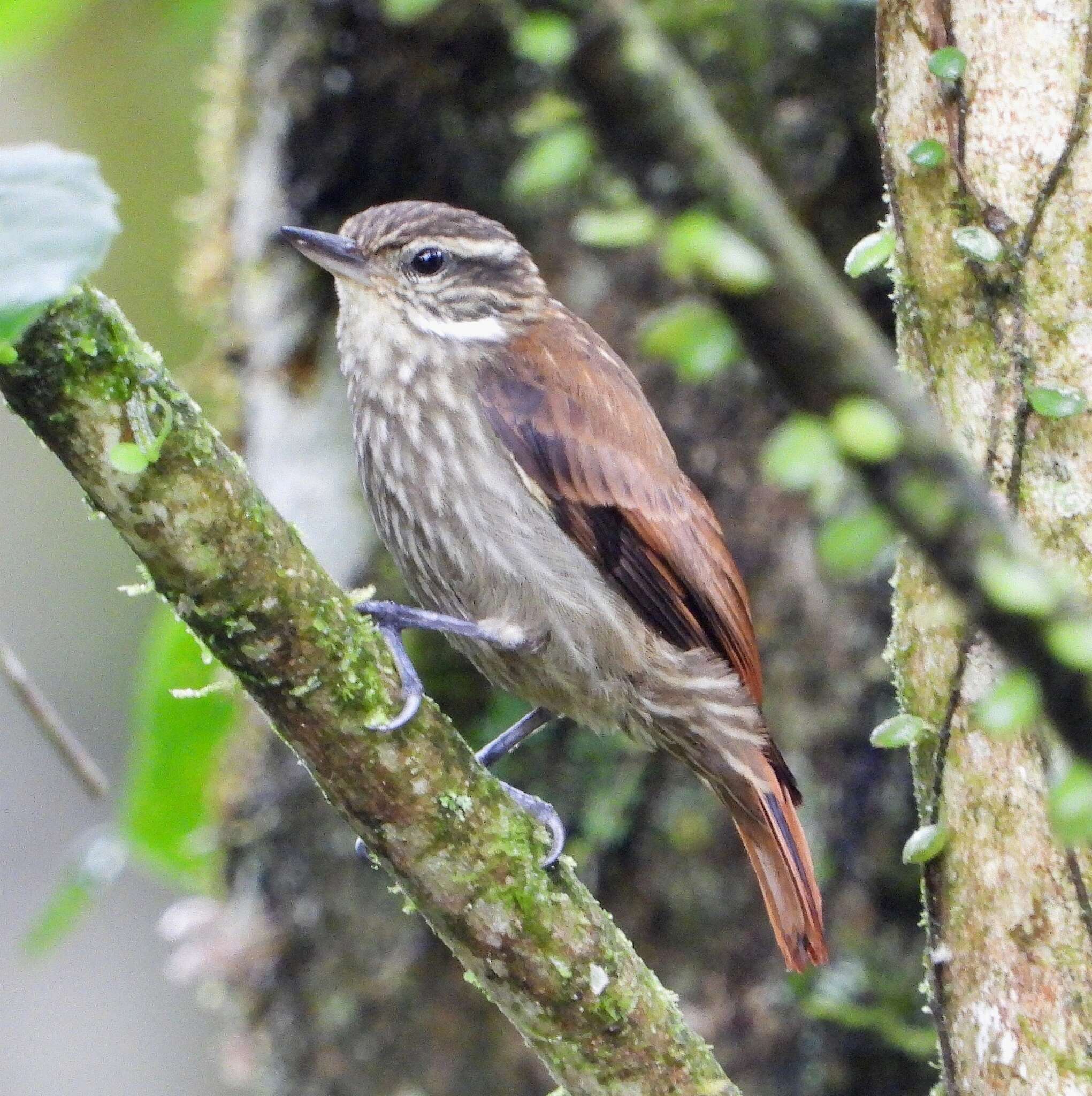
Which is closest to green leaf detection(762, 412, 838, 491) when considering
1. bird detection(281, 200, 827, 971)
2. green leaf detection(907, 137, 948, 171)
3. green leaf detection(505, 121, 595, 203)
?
green leaf detection(505, 121, 595, 203)

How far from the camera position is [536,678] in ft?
9.74

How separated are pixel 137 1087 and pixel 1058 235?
529 cm

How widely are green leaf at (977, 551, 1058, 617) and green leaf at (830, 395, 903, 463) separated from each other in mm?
74

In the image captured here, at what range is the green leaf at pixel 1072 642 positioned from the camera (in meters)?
A: 0.82

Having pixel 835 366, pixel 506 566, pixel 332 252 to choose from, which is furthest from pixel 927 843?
pixel 332 252

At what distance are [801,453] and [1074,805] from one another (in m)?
0.28

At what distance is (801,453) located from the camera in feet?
2.73

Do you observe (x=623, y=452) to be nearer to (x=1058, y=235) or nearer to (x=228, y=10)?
(x=1058, y=235)

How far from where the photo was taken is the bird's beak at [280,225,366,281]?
10.4ft

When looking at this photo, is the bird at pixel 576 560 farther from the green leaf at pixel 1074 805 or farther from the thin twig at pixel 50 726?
the green leaf at pixel 1074 805

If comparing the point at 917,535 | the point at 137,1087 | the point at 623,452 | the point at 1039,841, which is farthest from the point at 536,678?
the point at 137,1087

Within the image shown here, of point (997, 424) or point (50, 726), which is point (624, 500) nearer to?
point (997, 424)

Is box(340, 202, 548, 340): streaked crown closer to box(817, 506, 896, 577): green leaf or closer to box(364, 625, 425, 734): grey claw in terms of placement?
box(364, 625, 425, 734): grey claw

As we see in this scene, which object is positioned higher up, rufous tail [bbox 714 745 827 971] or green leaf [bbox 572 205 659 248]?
green leaf [bbox 572 205 659 248]
